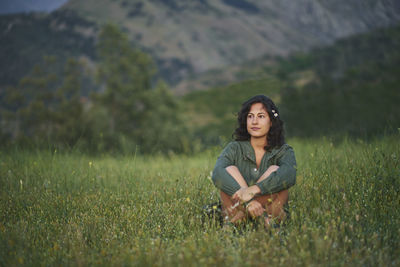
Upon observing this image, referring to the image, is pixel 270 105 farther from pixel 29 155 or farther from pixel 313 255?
pixel 29 155

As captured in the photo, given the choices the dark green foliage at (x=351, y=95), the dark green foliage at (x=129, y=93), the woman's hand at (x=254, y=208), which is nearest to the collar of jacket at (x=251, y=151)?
the woman's hand at (x=254, y=208)

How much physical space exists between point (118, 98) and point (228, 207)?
2706 cm

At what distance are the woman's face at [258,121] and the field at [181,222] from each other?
36.9 inches

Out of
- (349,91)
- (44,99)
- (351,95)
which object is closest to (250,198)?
(44,99)

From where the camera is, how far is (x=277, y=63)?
625 feet

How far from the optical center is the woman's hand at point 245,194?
318 centimetres

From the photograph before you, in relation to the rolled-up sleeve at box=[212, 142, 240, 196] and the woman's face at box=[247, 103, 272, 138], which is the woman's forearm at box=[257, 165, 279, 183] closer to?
the rolled-up sleeve at box=[212, 142, 240, 196]

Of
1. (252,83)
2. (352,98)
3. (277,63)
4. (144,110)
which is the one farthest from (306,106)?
(277,63)

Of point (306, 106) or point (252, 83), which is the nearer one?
point (306, 106)

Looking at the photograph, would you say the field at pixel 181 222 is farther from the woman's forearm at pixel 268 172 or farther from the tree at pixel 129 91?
the tree at pixel 129 91

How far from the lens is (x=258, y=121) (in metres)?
3.69

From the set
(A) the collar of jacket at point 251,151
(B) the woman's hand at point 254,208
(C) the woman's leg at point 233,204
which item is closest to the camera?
(B) the woman's hand at point 254,208

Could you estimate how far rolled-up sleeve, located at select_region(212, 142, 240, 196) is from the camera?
3.32 m

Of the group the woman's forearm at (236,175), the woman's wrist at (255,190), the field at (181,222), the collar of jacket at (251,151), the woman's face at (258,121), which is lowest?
the field at (181,222)
